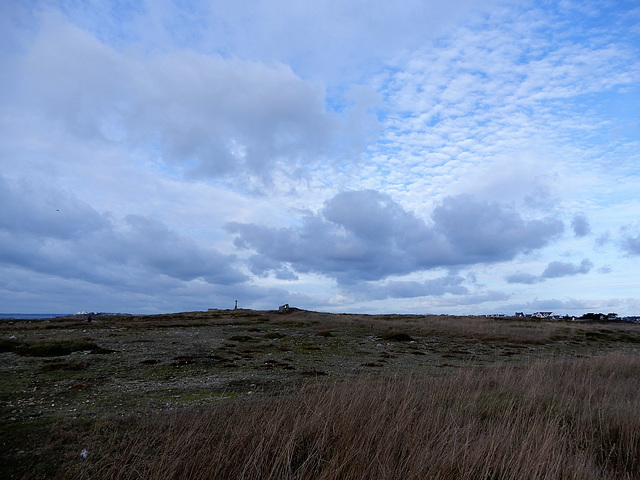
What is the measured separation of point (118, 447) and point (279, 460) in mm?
2822

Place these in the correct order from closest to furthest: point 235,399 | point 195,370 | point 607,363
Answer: point 235,399
point 195,370
point 607,363

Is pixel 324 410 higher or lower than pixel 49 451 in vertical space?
higher

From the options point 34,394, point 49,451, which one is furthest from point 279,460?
point 34,394

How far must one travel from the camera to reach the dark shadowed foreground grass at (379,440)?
4863 mm

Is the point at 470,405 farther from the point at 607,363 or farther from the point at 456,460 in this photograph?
the point at 607,363

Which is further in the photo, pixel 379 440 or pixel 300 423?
pixel 300 423

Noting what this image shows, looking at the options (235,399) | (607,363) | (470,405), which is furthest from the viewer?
(607,363)

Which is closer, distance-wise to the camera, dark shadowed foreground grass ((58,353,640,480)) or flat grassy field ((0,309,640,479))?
dark shadowed foreground grass ((58,353,640,480))

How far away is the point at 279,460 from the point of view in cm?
495

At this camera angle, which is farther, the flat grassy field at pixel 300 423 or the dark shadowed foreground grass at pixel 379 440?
the flat grassy field at pixel 300 423

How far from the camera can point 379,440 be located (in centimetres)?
556

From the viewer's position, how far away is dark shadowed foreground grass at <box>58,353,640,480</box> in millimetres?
4863

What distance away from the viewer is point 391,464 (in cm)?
498

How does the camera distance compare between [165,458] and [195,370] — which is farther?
[195,370]
